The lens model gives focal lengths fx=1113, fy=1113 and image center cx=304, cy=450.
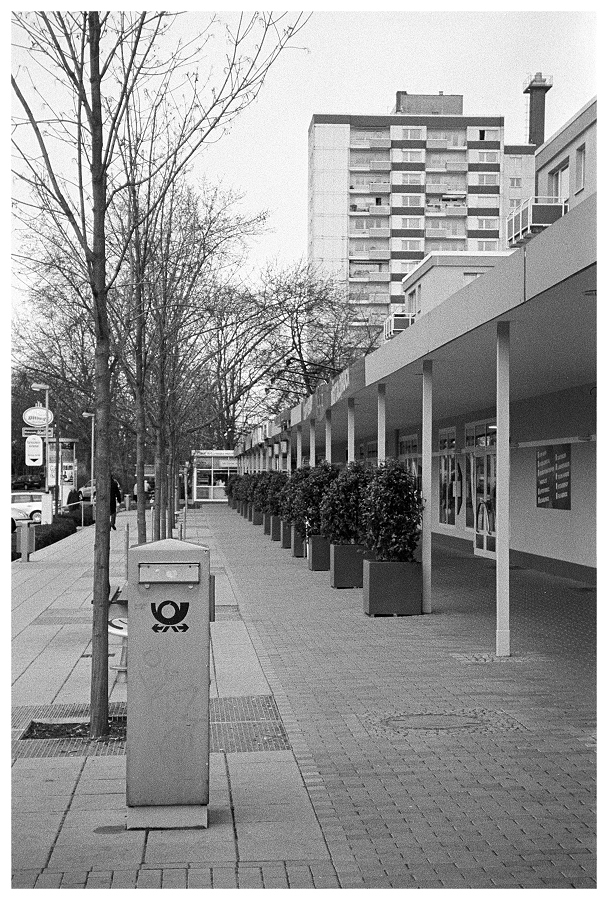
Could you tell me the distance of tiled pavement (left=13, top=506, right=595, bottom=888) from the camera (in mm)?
4430

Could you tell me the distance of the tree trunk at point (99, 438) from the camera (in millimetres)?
6730

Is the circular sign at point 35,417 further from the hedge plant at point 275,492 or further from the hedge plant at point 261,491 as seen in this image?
the hedge plant at point 275,492

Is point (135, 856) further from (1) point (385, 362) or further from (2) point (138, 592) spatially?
(1) point (385, 362)

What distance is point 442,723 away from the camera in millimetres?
7105

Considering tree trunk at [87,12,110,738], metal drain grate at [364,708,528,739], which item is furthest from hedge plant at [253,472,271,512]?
tree trunk at [87,12,110,738]

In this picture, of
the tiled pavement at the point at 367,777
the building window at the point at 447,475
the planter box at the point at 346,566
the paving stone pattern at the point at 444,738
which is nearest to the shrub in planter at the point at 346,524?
the planter box at the point at 346,566

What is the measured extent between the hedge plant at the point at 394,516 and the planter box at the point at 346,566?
3.00 meters

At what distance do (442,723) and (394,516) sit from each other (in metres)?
5.53

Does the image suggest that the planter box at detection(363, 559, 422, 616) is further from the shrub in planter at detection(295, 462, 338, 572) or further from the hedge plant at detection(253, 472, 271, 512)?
the hedge plant at detection(253, 472, 271, 512)

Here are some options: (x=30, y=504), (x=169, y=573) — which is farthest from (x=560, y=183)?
(x=169, y=573)

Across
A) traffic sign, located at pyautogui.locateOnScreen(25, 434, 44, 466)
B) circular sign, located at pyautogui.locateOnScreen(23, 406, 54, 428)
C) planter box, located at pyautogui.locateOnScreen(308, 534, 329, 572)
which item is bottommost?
planter box, located at pyautogui.locateOnScreen(308, 534, 329, 572)

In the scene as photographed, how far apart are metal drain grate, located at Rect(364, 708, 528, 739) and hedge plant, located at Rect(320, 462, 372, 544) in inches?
321

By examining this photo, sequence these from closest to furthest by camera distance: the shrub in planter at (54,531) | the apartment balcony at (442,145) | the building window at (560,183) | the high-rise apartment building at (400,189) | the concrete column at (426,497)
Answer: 1. the concrete column at (426,497)
2. the shrub in planter at (54,531)
3. the building window at (560,183)
4. the high-rise apartment building at (400,189)
5. the apartment balcony at (442,145)
